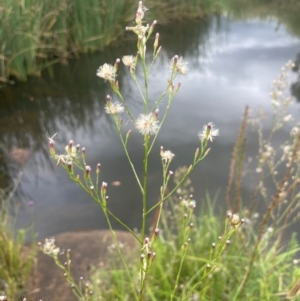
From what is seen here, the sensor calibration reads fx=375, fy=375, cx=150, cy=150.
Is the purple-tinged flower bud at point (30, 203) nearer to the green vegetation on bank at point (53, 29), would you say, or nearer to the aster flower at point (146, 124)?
the green vegetation on bank at point (53, 29)

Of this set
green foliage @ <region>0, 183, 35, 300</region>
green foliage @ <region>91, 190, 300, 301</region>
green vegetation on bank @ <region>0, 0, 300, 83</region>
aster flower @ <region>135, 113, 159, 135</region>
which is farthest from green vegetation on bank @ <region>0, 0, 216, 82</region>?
aster flower @ <region>135, 113, 159, 135</region>

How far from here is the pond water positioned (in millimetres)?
2807

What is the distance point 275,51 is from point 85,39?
2898 mm

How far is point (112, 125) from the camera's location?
369 cm

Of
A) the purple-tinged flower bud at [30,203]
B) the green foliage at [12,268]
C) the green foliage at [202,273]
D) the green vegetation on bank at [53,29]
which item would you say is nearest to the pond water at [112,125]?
the purple-tinged flower bud at [30,203]

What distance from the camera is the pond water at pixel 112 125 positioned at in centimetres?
281

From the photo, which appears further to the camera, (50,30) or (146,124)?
(50,30)

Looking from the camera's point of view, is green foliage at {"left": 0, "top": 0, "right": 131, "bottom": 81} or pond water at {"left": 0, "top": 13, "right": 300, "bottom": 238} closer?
pond water at {"left": 0, "top": 13, "right": 300, "bottom": 238}

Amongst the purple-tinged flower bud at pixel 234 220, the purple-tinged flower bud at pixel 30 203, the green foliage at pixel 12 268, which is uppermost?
the purple-tinged flower bud at pixel 234 220

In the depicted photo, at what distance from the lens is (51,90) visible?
13.8ft

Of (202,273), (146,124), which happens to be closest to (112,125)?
(202,273)

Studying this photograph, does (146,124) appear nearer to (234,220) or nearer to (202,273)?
(234,220)

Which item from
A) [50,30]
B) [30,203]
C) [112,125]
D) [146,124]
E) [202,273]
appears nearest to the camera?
[146,124]

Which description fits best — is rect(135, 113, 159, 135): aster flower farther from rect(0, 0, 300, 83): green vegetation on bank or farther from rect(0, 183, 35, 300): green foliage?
rect(0, 0, 300, 83): green vegetation on bank
